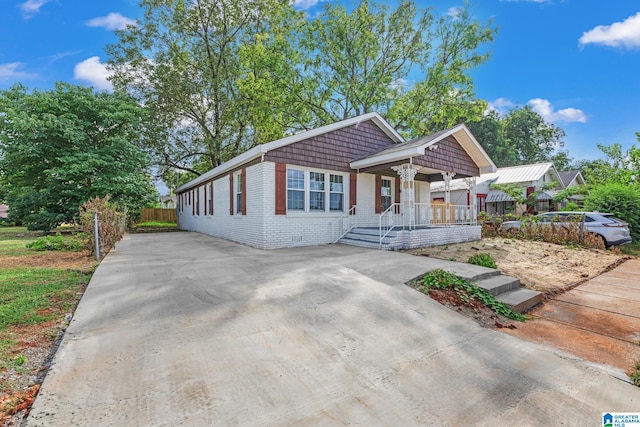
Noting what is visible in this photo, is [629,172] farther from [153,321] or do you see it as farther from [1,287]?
[1,287]

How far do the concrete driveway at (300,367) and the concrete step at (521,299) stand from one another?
1238 millimetres

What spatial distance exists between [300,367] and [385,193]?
10880 mm

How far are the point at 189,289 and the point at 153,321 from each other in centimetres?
131

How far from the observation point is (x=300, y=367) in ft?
9.47

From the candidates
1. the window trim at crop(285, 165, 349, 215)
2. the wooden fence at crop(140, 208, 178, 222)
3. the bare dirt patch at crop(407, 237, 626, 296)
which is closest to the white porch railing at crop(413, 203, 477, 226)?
the bare dirt patch at crop(407, 237, 626, 296)

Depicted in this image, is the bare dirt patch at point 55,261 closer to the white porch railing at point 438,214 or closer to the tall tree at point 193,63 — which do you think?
the white porch railing at point 438,214

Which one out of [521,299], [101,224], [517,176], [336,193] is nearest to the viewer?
[521,299]

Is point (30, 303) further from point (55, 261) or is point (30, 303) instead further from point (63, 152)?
point (63, 152)

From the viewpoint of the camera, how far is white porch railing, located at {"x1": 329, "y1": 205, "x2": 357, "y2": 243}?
36.8ft

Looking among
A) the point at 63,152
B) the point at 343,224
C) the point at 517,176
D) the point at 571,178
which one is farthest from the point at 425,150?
the point at 571,178

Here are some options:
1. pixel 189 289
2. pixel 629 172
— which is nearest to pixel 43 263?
pixel 189 289

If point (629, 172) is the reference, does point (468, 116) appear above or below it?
above

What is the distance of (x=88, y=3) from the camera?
11.1m

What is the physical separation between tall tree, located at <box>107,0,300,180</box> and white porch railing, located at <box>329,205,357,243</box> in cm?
1095
